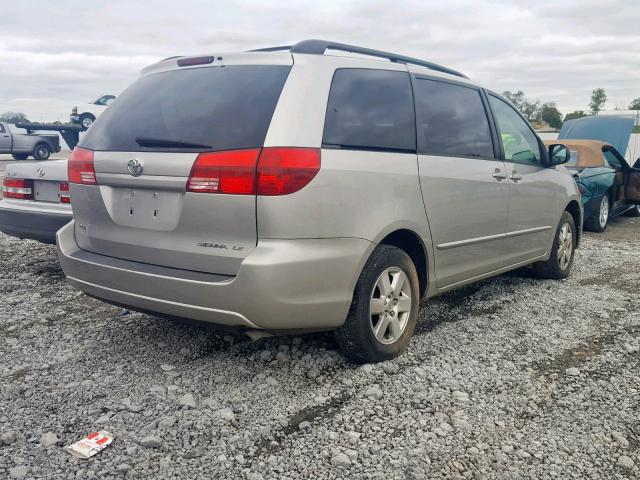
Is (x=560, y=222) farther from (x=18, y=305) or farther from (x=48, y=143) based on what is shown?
(x=48, y=143)

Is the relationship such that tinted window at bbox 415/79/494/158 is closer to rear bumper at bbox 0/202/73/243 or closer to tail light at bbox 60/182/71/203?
rear bumper at bbox 0/202/73/243

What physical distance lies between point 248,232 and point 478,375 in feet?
5.29

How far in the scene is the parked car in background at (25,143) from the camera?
78.7 ft

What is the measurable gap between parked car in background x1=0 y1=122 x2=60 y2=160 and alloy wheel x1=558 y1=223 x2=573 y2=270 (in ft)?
77.0

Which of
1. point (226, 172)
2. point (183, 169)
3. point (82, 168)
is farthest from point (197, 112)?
point (82, 168)

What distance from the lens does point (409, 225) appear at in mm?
3617

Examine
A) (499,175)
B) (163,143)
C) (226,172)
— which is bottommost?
(499,175)

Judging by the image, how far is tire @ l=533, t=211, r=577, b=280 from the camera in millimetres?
5852

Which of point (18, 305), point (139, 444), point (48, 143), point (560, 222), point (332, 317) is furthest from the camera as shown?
point (48, 143)

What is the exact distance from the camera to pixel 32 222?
541 cm

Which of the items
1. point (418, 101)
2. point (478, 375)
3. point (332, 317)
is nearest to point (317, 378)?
point (332, 317)

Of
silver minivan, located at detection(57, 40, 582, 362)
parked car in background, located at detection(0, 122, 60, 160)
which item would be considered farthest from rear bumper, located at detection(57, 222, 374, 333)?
parked car in background, located at detection(0, 122, 60, 160)

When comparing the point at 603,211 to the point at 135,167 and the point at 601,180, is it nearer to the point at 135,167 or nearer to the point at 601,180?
the point at 601,180

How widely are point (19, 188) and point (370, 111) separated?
377 cm
